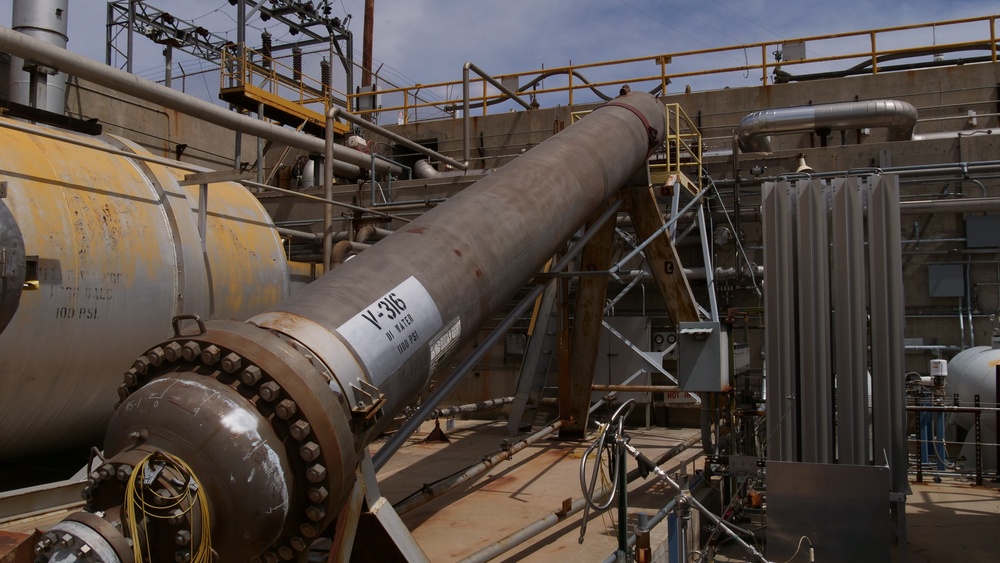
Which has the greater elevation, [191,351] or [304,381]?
[191,351]

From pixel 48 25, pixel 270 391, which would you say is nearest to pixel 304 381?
pixel 270 391

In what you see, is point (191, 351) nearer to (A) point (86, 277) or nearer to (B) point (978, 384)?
(A) point (86, 277)

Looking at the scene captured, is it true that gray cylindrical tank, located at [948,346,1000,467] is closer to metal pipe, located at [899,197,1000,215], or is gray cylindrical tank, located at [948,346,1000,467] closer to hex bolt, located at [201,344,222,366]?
metal pipe, located at [899,197,1000,215]

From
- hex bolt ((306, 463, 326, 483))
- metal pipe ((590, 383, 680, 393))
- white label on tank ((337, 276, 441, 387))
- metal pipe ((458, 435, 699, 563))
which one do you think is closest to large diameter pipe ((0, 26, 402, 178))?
white label on tank ((337, 276, 441, 387))

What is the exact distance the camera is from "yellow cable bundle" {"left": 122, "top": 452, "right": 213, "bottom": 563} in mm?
3150

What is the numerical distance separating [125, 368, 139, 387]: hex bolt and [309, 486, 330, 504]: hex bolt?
3.28ft

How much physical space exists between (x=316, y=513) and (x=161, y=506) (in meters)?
0.65

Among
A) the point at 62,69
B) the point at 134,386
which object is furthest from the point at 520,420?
the point at 134,386

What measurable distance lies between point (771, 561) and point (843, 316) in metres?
2.10

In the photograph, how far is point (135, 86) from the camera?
8523 mm

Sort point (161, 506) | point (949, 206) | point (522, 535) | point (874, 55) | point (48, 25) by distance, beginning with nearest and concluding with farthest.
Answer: point (161, 506), point (522, 535), point (48, 25), point (949, 206), point (874, 55)

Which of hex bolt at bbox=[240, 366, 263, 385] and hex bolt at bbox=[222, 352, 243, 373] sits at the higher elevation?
hex bolt at bbox=[222, 352, 243, 373]

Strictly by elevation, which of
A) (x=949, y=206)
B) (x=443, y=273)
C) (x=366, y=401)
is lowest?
(x=366, y=401)

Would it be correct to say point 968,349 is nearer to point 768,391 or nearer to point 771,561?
point 768,391
